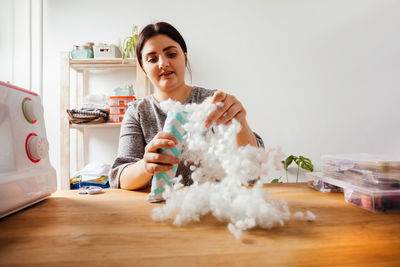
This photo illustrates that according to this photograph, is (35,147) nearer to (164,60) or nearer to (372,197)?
(164,60)

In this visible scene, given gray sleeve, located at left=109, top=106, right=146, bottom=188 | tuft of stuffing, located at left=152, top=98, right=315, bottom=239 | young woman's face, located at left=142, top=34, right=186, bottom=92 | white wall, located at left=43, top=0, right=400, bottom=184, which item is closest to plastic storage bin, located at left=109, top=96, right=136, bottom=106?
white wall, located at left=43, top=0, right=400, bottom=184

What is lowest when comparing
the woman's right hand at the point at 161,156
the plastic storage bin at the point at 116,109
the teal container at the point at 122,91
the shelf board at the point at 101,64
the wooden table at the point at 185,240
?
the wooden table at the point at 185,240

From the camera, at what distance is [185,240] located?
1.31ft

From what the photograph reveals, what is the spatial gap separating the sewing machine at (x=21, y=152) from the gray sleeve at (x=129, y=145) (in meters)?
0.30

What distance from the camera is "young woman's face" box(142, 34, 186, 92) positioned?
1169mm

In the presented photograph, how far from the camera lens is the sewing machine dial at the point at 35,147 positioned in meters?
0.65

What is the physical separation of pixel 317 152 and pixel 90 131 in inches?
93.9

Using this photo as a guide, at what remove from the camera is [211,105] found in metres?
0.58

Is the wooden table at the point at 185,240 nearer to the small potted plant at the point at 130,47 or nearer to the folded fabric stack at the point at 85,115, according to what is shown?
the folded fabric stack at the point at 85,115

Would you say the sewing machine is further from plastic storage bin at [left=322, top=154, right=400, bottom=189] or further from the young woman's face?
plastic storage bin at [left=322, top=154, right=400, bottom=189]

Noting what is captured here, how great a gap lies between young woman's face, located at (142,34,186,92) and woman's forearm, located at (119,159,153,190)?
529 mm

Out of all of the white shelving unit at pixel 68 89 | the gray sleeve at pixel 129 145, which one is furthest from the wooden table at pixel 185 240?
the white shelving unit at pixel 68 89

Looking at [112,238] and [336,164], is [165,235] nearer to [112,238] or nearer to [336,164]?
[112,238]

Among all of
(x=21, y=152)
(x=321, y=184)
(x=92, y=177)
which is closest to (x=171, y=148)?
(x=21, y=152)
